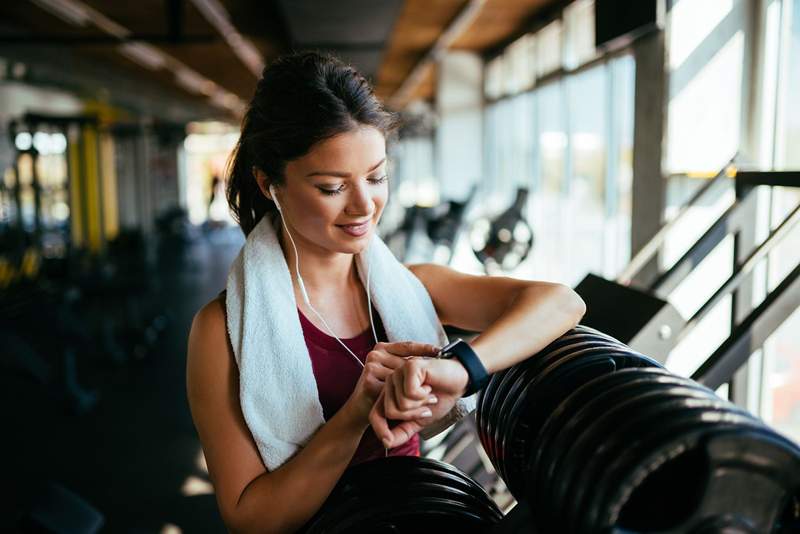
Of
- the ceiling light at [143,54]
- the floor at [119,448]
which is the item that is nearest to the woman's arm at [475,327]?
the floor at [119,448]

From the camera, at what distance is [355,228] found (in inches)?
40.9

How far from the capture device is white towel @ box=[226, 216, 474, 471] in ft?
3.27

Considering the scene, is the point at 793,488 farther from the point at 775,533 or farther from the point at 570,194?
the point at 570,194

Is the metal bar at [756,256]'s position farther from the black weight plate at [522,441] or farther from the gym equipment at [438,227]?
the gym equipment at [438,227]

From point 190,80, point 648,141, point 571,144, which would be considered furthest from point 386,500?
point 190,80

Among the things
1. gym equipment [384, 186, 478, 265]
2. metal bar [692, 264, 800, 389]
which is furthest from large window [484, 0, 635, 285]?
metal bar [692, 264, 800, 389]

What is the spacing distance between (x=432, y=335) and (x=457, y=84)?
8200mm

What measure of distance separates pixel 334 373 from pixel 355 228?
236mm

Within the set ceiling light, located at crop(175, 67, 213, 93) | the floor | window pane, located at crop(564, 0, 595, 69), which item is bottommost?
the floor

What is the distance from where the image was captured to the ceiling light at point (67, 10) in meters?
5.84

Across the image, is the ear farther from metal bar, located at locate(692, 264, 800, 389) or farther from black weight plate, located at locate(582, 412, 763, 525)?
metal bar, located at locate(692, 264, 800, 389)

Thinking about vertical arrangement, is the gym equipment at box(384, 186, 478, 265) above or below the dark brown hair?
below

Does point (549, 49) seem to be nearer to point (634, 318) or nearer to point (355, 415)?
point (634, 318)

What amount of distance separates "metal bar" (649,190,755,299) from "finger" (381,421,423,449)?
1.09 metres
